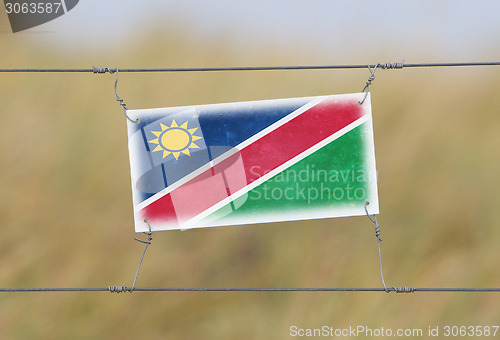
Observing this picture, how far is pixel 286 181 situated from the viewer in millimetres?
1752

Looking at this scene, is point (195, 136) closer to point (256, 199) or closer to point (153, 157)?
point (153, 157)

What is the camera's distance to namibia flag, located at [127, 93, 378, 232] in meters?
1.74

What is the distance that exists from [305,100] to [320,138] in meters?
0.13

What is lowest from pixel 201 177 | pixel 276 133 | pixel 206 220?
pixel 206 220

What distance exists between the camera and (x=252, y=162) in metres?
1.75

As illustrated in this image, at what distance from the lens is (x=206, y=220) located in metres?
1.74

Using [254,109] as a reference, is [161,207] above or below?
below

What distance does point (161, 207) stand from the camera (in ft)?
5.75

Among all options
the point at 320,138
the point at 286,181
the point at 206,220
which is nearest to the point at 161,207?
the point at 206,220

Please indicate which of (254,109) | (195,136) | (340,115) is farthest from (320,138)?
(195,136)

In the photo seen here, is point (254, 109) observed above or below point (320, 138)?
above

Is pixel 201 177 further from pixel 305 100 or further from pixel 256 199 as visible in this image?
pixel 305 100

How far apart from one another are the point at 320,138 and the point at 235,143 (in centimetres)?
28

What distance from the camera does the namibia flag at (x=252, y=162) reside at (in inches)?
68.5
